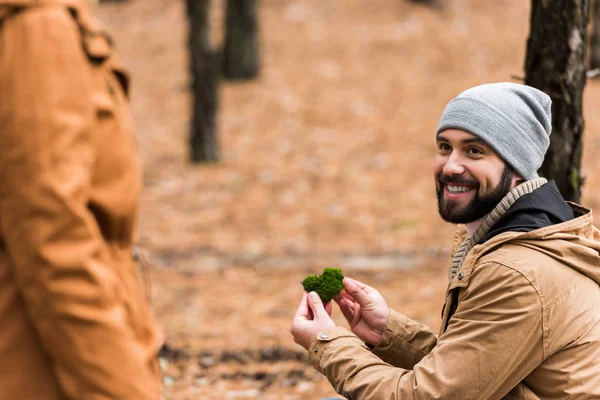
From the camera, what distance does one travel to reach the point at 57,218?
1.76 m

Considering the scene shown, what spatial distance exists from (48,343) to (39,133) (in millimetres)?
482

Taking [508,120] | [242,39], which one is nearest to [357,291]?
[508,120]

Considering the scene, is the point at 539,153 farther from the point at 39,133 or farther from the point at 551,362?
the point at 39,133

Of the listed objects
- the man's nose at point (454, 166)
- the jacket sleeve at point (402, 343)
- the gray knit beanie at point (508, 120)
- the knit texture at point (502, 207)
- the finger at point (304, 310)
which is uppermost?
the gray knit beanie at point (508, 120)

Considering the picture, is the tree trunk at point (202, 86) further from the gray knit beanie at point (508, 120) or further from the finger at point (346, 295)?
the gray knit beanie at point (508, 120)

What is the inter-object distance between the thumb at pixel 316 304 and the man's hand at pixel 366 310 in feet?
0.62

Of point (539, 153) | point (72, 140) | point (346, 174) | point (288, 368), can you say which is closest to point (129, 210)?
point (72, 140)

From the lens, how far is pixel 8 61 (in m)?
1.78

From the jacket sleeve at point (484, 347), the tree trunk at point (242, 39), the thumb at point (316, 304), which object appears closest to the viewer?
the jacket sleeve at point (484, 347)

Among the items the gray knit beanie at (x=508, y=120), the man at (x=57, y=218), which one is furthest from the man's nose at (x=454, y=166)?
the man at (x=57, y=218)

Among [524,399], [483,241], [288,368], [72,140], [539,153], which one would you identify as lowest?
[288,368]

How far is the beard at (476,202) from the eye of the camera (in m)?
2.71

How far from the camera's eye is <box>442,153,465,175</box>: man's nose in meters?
2.73

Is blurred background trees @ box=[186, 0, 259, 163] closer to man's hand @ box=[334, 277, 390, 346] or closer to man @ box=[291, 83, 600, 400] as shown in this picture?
man's hand @ box=[334, 277, 390, 346]
